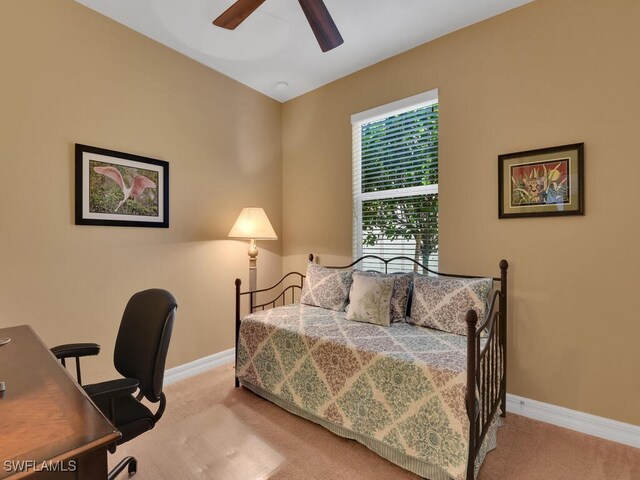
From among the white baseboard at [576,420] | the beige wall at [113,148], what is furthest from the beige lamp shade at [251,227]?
the white baseboard at [576,420]

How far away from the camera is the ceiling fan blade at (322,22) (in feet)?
5.64

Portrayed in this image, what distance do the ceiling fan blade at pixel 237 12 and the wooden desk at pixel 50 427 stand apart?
190 cm

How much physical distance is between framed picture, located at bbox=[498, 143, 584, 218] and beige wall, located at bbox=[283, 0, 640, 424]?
5cm

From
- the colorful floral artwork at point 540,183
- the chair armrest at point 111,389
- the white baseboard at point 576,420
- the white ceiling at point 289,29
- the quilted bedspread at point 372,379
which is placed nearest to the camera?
the chair armrest at point 111,389

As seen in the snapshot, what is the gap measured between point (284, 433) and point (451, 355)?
115 cm

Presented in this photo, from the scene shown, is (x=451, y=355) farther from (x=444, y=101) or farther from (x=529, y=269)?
(x=444, y=101)

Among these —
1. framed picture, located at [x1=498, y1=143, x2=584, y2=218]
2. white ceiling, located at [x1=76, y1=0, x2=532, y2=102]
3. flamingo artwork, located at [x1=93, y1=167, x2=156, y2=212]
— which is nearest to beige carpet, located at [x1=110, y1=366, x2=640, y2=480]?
framed picture, located at [x1=498, y1=143, x2=584, y2=218]

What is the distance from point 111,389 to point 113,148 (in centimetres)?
190

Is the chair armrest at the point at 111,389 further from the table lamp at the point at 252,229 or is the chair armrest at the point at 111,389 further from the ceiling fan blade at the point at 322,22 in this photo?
the ceiling fan blade at the point at 322,22

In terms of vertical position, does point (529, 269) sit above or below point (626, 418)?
above

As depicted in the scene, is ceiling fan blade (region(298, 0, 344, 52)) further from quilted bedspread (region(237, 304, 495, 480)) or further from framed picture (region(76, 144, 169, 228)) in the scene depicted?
quilted bedspread (region(237, 304, 495, 480))

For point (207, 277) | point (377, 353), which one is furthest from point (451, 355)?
point (207, 277)

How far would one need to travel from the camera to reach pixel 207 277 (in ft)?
10.1

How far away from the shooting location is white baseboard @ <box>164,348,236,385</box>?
9.06 ft
